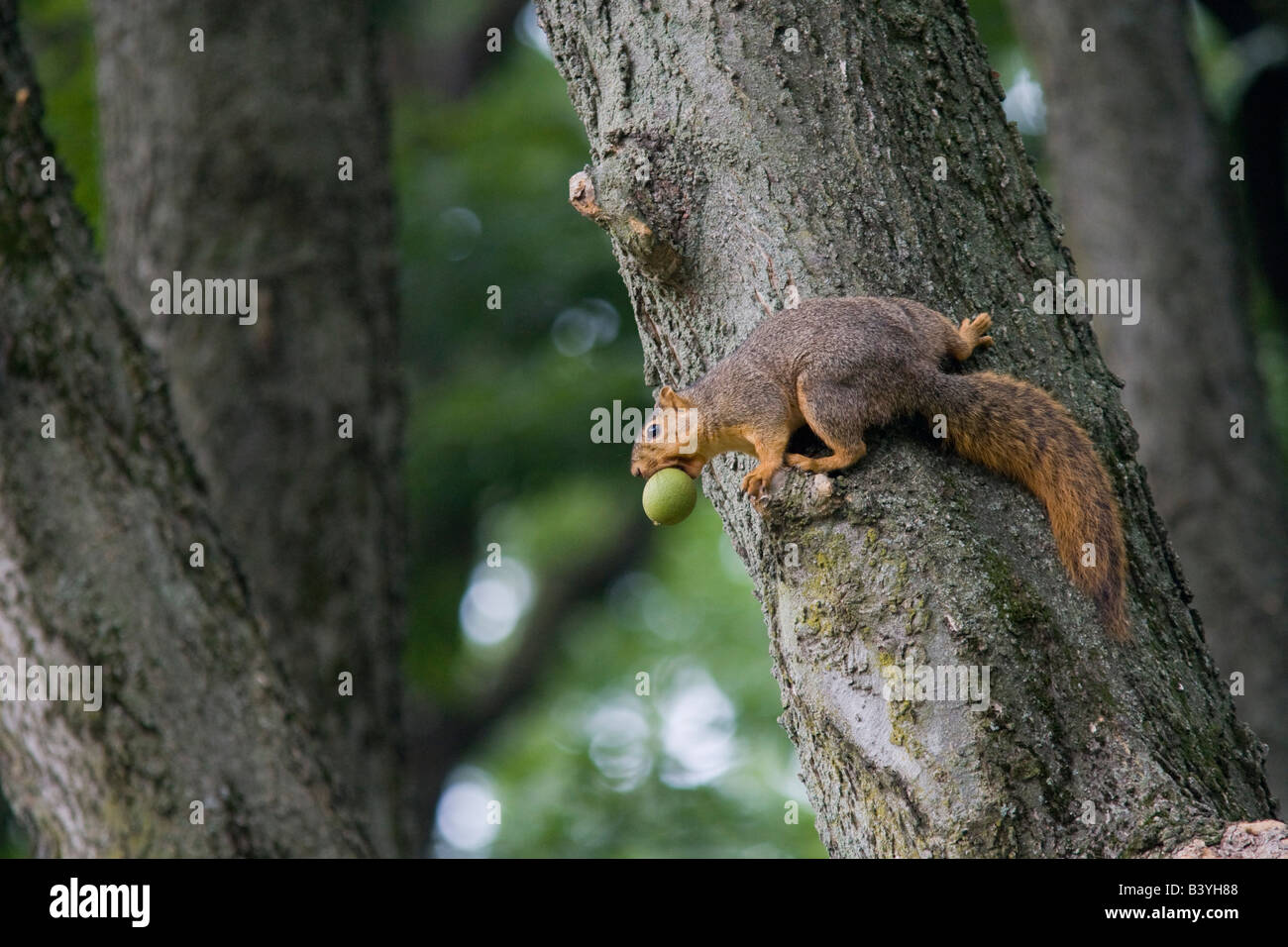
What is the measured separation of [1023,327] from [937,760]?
46.0 inches

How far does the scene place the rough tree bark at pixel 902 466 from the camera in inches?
106

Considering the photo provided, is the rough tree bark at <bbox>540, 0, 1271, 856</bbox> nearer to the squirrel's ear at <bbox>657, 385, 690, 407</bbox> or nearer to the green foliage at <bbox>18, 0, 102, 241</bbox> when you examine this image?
the squirrel's ear at <bbox>657, 385, 690, 407</bbox>

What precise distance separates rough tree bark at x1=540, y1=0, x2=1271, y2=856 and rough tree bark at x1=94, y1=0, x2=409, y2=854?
3011 millimetres

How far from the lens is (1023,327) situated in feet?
10.7

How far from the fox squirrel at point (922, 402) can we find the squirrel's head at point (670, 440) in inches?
9.8

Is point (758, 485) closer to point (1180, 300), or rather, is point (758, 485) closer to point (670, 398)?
point (670, 398)

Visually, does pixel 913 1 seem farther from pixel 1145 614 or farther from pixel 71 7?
pixel 71 7

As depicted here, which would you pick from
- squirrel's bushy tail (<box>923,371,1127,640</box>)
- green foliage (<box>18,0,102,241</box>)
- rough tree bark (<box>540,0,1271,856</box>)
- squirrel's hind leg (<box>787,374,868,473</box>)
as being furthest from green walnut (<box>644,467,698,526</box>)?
green foliage (<box>18,0,102,241</box>)

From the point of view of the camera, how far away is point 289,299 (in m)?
6.35

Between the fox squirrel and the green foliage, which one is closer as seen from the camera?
the fox squirrel

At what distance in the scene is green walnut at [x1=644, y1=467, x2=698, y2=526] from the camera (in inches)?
135

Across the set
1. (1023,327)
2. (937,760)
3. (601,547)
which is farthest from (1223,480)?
(601,547)
